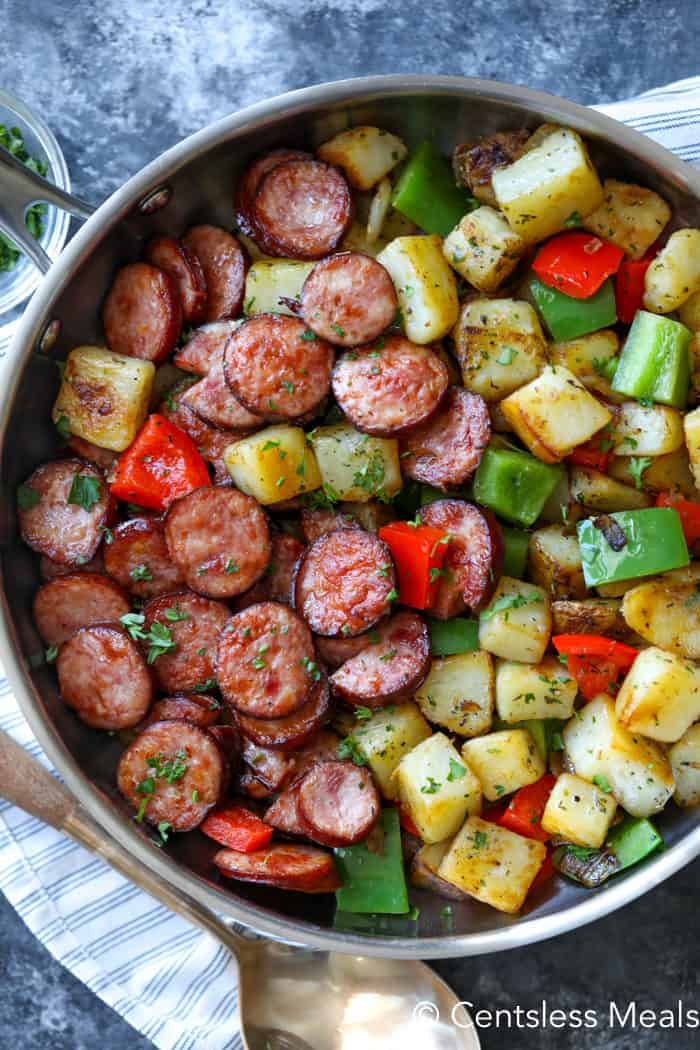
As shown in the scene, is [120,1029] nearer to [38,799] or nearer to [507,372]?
[38,799]

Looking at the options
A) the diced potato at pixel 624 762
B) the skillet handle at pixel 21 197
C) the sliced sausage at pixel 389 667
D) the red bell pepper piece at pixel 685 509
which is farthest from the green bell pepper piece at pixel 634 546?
the skillet handle at pixel 21 197

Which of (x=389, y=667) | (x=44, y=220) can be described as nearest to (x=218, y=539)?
(x=389, y=667)

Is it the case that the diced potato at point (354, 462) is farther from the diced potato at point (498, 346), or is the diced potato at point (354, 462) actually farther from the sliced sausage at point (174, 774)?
the sliced sausage at point (174, 774)

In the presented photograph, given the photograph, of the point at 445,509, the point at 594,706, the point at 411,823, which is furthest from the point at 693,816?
the point at 445,509

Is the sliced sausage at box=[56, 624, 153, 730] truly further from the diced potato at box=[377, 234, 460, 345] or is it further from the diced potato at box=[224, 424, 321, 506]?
the diced potato at box=[377, 234, 460, 345]

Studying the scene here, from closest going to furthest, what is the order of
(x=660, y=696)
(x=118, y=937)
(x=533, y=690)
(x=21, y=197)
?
(x=660, y=696)
(x=533, y=690)
(x=21, y=197)
(x=118, y=937)

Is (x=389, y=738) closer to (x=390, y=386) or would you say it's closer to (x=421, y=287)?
(x=390, y=386)

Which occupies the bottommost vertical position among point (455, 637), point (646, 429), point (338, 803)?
point (338, 803)
